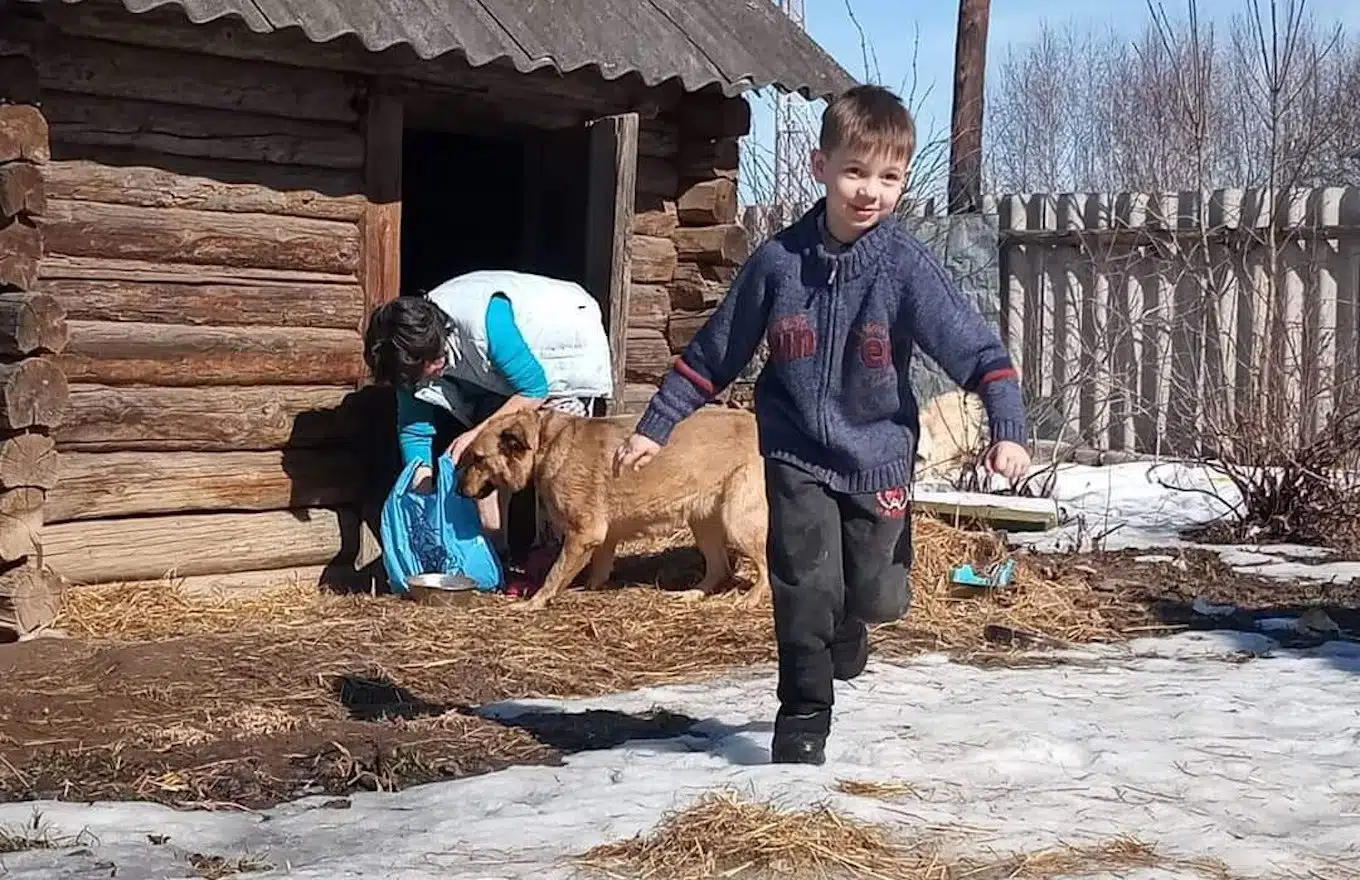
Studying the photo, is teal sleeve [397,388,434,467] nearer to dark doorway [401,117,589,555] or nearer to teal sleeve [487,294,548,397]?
teal sleeve [487,294,548,397]

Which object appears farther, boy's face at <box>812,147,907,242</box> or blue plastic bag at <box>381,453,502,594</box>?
blue plastic bag at <box>381,453,502,594</box>

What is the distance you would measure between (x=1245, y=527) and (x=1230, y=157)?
15291 millimetres

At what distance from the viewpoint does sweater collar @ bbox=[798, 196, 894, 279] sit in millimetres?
4609

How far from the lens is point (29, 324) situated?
636cm

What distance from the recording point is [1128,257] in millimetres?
13883

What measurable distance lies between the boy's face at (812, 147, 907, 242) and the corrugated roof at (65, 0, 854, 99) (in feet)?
9.95

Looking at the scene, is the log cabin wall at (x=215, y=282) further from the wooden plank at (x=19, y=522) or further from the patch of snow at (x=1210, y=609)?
the patch of snow at (x=1210, y=609)

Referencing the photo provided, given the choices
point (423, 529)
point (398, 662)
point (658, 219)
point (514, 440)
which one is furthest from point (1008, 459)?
point (658, 219)

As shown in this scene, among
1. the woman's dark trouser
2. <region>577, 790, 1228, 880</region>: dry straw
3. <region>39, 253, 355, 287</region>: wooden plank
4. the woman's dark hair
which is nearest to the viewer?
<region>577, 790, 1228, 880</region>: dry straw

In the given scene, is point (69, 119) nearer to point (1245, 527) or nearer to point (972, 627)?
→ point (972, 627)

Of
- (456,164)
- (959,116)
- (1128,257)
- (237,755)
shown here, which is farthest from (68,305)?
(959,116)

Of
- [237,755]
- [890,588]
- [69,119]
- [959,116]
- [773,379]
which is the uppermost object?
[959,116]

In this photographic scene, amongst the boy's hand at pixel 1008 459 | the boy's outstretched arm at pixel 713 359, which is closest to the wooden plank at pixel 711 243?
the boy's outstretched arm at pixel 713 359

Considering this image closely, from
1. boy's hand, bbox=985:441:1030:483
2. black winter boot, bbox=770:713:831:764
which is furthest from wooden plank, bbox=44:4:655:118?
boy's hand, bbox=985:441:1030:483
